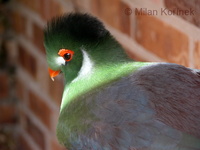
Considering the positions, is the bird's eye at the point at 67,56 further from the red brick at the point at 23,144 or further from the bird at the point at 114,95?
the red brick at the point at 23,144

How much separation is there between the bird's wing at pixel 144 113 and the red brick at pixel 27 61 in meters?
1.00

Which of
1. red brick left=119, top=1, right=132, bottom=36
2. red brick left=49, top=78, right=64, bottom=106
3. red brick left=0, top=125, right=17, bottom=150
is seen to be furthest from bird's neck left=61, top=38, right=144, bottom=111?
red brick left=0, top=125, right=17, bottom=150

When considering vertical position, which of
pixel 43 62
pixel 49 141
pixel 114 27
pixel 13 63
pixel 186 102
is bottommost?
pixel 49 141

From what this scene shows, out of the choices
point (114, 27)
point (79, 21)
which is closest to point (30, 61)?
point (114, 27)

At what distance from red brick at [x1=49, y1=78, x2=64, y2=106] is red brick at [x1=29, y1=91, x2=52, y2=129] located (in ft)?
0.22

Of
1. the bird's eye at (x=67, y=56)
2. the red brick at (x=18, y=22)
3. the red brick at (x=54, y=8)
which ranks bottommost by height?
the red brick at (x=18, y=22)

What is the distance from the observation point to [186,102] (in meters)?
0.61

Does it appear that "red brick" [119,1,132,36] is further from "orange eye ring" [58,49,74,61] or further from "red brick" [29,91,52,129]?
"red brick" [29,91,52,129]

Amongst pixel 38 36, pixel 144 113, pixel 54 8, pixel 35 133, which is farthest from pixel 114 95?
pixel 35 133

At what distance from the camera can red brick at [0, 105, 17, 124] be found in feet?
6.15

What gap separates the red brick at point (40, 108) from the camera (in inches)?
62.0

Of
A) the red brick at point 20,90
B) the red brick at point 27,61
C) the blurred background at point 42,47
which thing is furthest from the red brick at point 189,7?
the red brick at point 20,90

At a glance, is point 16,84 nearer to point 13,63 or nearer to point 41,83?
point 13,63

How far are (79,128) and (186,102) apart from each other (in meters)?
0.15
